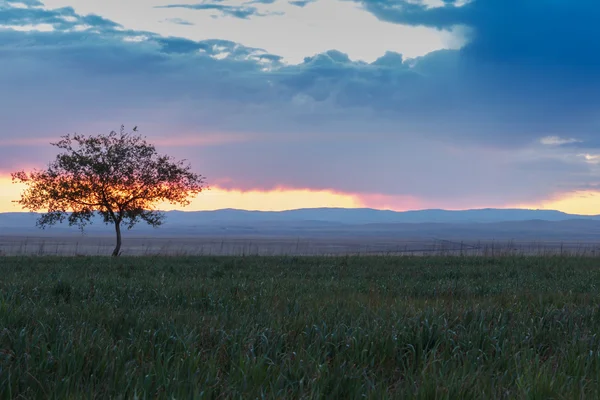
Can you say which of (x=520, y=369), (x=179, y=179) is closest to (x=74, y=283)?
(x=520, y=369)

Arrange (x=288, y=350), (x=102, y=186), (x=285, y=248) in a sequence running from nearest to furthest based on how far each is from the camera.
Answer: (x=288, y=350), (x=102, y=186), (x=285, y=248)

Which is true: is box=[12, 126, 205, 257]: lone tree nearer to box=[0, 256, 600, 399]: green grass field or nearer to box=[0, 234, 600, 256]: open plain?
box=[0, 234, 600, 256]: open plain

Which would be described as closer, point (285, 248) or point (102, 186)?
point (102, 186)

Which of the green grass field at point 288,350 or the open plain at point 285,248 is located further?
the open plain at point 285,248

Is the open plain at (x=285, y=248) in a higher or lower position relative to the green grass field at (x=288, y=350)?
lower

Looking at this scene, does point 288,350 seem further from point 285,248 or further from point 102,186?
point 285,248

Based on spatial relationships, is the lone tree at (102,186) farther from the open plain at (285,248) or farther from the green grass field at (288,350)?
the green grass field at (288,350)

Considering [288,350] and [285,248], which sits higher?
[288,350]

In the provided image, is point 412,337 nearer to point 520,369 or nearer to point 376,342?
point 376,342

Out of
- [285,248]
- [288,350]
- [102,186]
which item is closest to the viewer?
[288,350]

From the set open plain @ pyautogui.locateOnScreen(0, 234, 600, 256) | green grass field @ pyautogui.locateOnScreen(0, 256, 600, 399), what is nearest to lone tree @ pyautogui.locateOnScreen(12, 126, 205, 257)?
open plain @ pyautogui.locateOnScreen(0, 234, 600, 256)

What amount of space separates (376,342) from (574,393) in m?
2.16

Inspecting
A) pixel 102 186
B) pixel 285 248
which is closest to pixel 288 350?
pixel 102 186

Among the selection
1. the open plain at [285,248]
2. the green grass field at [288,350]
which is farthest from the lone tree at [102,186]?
the green grass field at [288,350]
